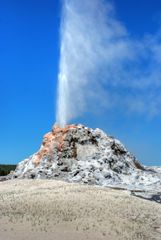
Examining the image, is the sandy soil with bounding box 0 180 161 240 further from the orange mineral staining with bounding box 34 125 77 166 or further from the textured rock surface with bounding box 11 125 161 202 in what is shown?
the orange mineral staining with bounding box 34 125 77 166

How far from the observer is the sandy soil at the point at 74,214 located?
24.6 meters

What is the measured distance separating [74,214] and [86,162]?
74.4 ft

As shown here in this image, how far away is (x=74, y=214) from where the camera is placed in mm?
28906

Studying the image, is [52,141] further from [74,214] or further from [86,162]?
[74,214]

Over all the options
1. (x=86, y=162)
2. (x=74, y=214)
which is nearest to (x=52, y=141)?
(x=86, y=162)

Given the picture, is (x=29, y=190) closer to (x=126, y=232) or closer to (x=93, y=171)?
(x=93, y=171)

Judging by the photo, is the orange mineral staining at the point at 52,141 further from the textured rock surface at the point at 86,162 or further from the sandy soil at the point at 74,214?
the sandy soil at the point at 74,214

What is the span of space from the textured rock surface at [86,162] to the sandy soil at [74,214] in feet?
25.5

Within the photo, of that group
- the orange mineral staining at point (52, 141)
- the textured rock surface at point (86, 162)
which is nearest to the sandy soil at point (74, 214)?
the textured rock surface at point (86, 162)

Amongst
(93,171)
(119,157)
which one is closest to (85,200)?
(93,171)

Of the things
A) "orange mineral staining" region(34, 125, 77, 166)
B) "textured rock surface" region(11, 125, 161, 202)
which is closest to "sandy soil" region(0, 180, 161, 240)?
"textured rock surface" region(11, 125, 161, 202)

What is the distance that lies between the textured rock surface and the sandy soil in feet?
25.5

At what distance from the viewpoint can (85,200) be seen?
33969mm

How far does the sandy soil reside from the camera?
24.6 metres
